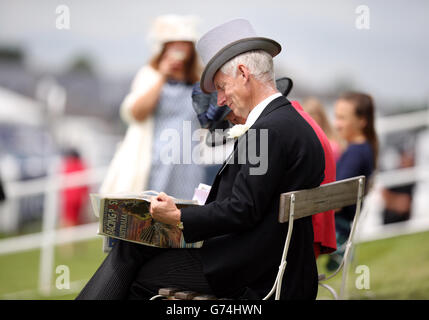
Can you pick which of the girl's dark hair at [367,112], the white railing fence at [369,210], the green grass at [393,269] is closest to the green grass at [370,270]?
the green grass at [393,269]

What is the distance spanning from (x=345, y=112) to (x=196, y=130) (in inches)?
36.3

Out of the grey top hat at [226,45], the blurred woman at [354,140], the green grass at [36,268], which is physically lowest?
the green grass at [36,268]

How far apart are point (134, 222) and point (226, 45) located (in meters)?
0.78

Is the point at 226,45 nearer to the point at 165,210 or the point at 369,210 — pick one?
the point at 165,210

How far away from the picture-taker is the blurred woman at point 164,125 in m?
3.76

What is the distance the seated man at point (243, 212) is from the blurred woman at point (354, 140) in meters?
1.14

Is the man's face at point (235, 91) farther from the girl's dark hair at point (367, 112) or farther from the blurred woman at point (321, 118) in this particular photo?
the blurred woman at point (321, 118)

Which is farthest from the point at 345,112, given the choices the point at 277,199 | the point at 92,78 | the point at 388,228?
the point at 92,78

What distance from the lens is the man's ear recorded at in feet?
7.69

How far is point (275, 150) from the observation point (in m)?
2.18

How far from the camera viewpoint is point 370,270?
193 inches

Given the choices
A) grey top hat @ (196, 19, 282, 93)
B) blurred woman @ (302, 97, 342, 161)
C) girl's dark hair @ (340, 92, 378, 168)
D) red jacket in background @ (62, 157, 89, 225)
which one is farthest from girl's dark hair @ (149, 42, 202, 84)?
red jacket in background @ (62, 157, 89, 225)

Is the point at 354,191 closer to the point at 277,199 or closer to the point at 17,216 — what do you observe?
the point at 277,199

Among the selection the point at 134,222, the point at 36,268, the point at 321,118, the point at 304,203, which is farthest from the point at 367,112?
the point at 36,268
